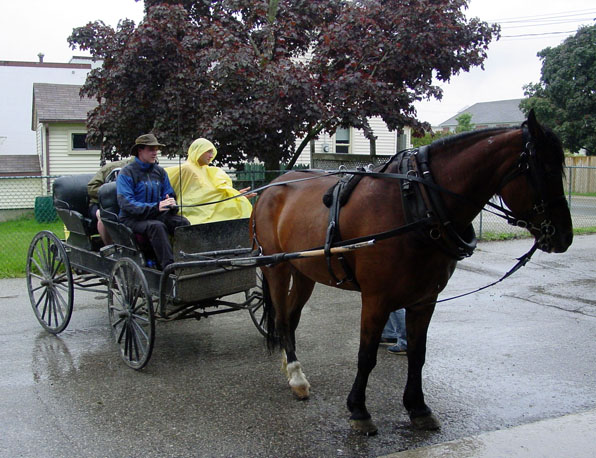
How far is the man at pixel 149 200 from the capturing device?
5.60 meters

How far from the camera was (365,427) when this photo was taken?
13.6ft

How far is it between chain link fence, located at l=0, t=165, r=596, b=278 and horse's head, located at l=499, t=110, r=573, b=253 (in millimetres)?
5768

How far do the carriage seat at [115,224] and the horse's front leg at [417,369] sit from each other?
2.82 m

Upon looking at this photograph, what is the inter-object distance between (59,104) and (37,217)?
819cm

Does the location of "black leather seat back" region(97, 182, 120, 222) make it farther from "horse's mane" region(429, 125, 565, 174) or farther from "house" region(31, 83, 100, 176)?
"house" region(31, 83, 100, 176)

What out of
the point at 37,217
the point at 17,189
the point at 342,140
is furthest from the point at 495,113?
the point at 37,217

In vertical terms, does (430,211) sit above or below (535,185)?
below

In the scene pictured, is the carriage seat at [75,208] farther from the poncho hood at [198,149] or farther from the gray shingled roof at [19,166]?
the gray shingled roof at [19,166]

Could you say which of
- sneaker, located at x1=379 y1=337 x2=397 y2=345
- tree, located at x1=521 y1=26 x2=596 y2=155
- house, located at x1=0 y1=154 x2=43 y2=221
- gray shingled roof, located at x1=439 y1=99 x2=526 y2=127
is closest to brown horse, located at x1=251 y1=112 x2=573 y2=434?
sneaker, located at x1=379 y1=337 x2=397 y2=345

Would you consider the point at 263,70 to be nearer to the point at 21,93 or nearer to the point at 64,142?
the point at 64,142

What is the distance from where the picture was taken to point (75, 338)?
6.54 metres

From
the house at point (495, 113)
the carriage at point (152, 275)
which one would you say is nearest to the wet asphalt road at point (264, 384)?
the carriage at point (152, 275)

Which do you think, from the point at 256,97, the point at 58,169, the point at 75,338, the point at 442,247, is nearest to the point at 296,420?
the point at 442,247

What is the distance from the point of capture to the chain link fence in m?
11.7
